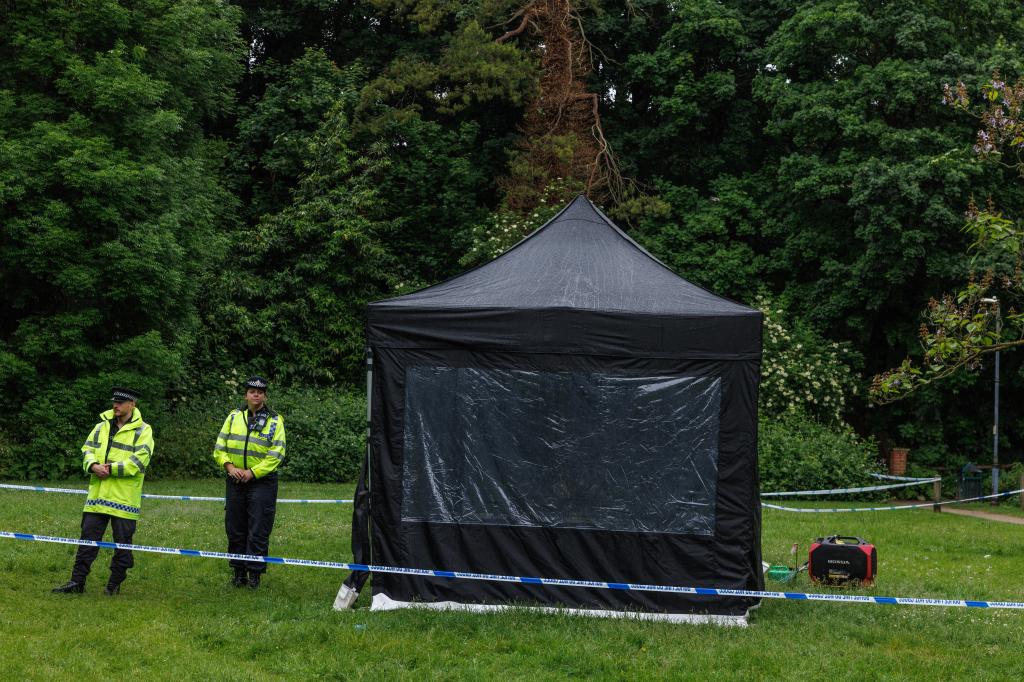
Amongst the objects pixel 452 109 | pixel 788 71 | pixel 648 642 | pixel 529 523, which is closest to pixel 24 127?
pixel 452 109

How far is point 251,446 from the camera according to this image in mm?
9070

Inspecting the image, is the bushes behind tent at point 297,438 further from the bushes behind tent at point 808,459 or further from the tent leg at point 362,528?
the tent leg at point 362,528

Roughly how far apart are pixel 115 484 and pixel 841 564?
659 cm

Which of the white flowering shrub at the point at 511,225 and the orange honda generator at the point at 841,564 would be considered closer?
→ the orange honda generator at the point at 841,564

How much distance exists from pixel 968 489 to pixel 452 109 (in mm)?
16567

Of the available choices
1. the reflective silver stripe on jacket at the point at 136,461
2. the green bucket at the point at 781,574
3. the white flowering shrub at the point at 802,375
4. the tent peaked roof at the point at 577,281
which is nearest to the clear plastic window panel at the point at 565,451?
the tent peaked roof at the point at 577,281

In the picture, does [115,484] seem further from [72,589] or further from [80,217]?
[80,217]

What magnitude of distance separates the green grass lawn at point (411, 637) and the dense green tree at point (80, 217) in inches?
412

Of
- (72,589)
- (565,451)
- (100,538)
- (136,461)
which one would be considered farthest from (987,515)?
(72,589)

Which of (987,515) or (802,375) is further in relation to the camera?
(802,375)

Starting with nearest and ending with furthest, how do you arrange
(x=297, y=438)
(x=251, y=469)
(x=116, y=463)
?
(x=116, y=463) → (x=251, y=469) → (x=297, y=438)

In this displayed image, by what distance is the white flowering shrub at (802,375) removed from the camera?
2419cm

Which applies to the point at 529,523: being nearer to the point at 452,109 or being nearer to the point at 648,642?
the point at 648,642

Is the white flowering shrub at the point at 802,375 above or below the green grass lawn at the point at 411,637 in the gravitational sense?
above
